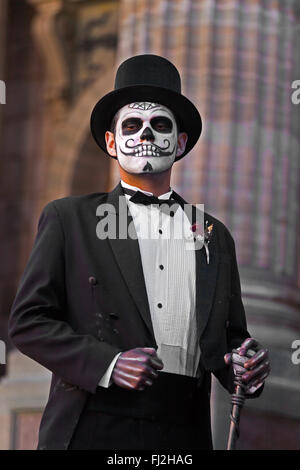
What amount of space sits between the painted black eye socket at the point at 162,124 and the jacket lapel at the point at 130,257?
321mm

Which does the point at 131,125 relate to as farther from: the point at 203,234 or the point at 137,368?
the point at 137,368

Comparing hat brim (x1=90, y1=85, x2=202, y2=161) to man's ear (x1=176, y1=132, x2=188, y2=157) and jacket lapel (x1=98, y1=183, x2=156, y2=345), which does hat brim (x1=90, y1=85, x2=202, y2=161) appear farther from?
jacket lapel (x1=98, y1=183, x2=156, y2=345)

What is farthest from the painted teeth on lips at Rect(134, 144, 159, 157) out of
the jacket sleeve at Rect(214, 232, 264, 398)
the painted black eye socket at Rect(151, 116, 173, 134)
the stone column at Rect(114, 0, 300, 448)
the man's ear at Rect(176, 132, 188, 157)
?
the stone column at Rect(114, 0, 300, 448)

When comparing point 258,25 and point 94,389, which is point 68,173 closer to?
point 258,25

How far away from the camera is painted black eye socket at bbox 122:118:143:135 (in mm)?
5102

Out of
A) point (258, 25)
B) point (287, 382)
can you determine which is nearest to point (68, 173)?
point (258, 25)

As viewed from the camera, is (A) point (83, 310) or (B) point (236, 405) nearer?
(B) point (236, 405)

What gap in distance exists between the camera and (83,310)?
4793 mm

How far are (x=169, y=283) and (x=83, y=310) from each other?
0.36 m

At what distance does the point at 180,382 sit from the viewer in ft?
15.6

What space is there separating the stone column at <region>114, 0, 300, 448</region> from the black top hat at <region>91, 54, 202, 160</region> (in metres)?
4.65

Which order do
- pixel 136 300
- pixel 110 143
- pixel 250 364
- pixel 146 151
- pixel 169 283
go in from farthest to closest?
pixel 110 143, pixel 146 151, pixel 169 283, pixel 136 300, pixel 250 364

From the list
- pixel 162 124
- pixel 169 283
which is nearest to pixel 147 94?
pixel 162 124

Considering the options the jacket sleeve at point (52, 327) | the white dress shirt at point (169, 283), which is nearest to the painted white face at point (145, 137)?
the white dress shirt at point (169, 283)
